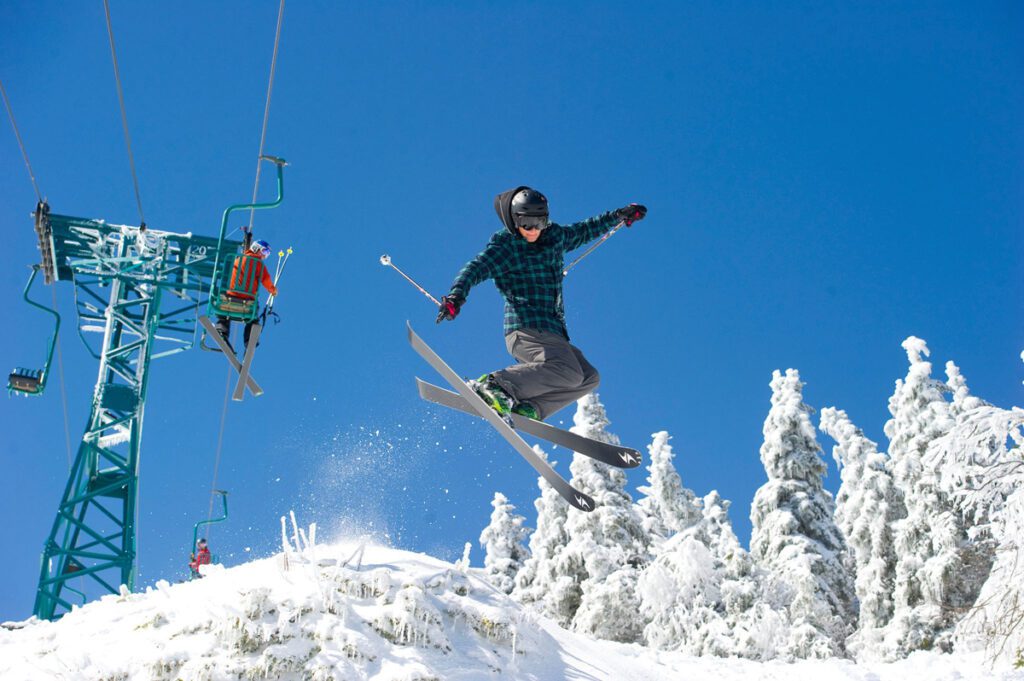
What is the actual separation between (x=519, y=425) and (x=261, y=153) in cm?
890

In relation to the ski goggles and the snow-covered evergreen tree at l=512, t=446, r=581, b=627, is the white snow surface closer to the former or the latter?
the ski goggles

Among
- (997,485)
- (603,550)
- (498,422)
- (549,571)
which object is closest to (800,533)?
(603,550)

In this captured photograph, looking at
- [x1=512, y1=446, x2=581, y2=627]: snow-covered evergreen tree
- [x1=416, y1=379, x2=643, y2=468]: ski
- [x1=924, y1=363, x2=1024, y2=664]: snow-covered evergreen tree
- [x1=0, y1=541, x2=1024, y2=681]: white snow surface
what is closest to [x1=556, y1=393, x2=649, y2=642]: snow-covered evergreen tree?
[x1=512, y1=446, x2=581, y2=627]: snow-covered evergreen tree

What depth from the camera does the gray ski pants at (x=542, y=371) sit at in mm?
7191

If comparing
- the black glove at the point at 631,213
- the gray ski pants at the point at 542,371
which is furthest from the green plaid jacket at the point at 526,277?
the black glove at the point at 631,213

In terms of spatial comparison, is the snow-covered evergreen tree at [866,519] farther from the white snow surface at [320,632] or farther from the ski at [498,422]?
the ski at [498,422]

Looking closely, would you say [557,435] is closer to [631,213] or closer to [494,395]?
[494,395]

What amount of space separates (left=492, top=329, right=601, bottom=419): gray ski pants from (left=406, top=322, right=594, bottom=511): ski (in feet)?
0.88

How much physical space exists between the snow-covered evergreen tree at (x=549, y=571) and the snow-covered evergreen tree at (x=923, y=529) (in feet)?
28.1

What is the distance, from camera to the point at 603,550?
76.5 feet

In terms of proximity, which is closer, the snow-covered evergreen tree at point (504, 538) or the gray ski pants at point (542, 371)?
the gray ski pants at point (542, 371)

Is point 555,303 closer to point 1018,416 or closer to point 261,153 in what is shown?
point 1018,416

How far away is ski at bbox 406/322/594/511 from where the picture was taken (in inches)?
283

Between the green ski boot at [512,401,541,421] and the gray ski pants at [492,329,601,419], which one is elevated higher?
the gray ski pants at [492,329,601,419]
